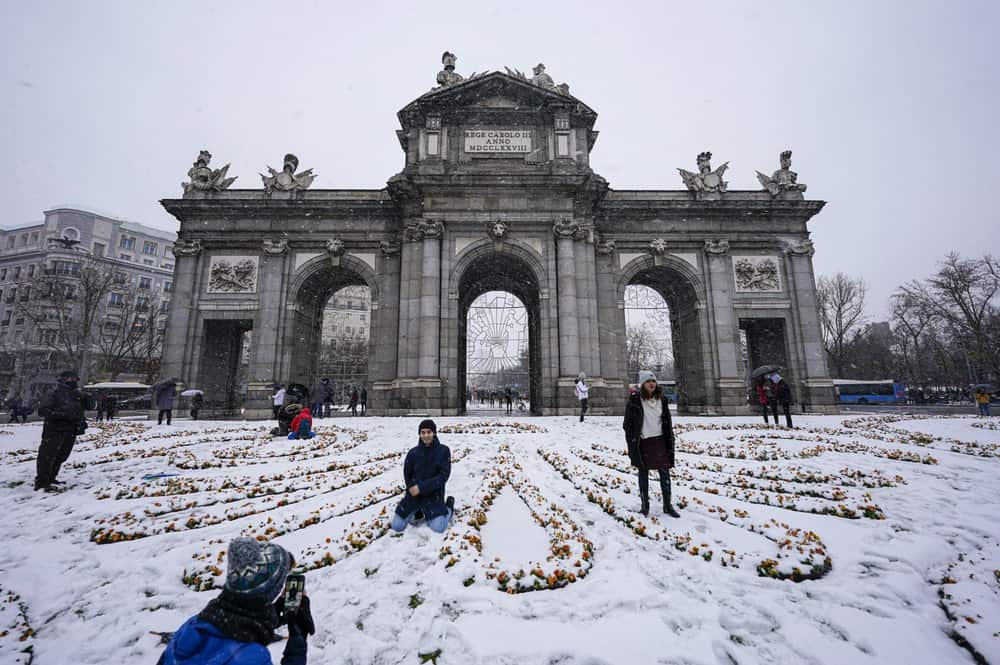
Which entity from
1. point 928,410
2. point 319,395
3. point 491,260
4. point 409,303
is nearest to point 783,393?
point 491,260

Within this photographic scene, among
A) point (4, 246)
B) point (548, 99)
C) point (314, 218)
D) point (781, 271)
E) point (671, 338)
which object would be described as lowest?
point (671, 338)

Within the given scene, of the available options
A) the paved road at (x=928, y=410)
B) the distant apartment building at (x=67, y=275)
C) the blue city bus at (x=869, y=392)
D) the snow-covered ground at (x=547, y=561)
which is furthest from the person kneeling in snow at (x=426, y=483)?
the blue city bus at (x=869, y=392)

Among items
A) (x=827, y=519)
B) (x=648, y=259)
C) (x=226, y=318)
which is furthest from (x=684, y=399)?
(x=226, y=318)

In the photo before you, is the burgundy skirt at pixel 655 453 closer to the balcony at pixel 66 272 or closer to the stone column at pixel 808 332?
the stone column at pixel 808 332

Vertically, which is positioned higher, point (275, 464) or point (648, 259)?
point (648, 259)

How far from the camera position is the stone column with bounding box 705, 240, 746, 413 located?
2158 centimetres

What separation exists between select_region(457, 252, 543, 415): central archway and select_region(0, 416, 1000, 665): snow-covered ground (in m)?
13.9

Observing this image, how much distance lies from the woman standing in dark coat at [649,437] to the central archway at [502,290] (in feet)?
49.5

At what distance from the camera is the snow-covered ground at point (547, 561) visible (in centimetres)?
313

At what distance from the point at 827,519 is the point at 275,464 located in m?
10.0

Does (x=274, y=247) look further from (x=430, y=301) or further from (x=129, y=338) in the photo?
(x=129, y=338)

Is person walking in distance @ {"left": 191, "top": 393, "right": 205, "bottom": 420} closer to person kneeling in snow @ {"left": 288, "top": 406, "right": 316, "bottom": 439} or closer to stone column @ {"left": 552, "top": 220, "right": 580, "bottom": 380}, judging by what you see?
person kneeling in snow @ {"left": 288, "top": 406, "right": 316, "bottom": 439}

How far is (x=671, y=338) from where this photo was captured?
25.8 metres

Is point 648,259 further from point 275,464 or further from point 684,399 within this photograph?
point 275,464
